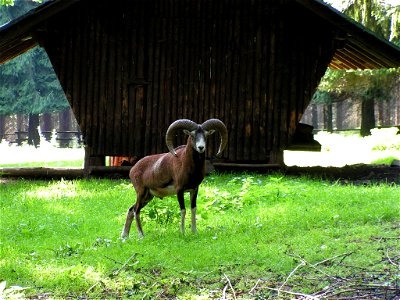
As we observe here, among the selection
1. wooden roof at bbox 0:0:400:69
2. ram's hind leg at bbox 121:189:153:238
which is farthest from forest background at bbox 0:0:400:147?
ram's hind leg at bbox 121:189:153:238

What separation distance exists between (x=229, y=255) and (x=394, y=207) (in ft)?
12.8

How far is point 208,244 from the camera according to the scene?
31.3ft

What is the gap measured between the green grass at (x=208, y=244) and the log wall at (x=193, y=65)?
428 cm

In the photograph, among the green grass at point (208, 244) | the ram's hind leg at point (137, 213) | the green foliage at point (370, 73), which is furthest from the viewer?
the green foliage at point (370, 73)

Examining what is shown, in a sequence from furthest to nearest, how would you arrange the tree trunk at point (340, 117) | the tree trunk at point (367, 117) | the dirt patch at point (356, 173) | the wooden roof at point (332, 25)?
1. the tree trunk at point (340, 117)
2. the tree trunk at point (367, 117)
3. the dirt patch at point (356, 173)
4. the wooden roof at point (332, 25)

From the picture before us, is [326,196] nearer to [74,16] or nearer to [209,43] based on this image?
[209,43]

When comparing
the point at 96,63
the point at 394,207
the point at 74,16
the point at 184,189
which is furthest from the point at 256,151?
the point at 184,189

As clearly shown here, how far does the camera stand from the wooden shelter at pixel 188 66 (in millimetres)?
18328

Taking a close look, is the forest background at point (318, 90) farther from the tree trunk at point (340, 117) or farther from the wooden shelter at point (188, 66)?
the wooden shelter at point (188, 66)

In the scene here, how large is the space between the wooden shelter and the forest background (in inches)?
106

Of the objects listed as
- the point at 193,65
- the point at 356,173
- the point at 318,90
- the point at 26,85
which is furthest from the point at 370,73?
the point at 26,85

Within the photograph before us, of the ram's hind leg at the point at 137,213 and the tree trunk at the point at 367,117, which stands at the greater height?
the tree trunk at the point at 367,117

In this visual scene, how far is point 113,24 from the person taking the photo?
18.5 metres

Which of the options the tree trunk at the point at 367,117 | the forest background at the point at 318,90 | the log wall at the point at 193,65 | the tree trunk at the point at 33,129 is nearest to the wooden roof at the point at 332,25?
the log wall at the point at 193,65
